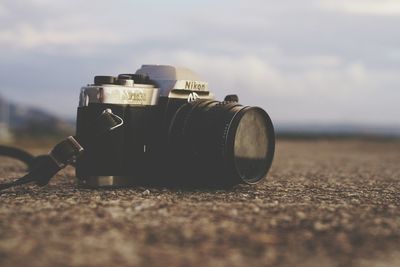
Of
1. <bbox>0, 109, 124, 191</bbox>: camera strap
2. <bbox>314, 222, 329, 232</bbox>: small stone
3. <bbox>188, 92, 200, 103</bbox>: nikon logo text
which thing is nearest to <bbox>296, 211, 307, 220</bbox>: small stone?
<bbox>314, 222, 329, 232</bbox>: small stone

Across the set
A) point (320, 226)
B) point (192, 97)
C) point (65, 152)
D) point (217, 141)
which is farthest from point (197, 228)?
point (192, 97)

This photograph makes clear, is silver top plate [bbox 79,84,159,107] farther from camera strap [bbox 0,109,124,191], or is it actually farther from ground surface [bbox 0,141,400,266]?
ground surface [bbox 0,141,400,266]

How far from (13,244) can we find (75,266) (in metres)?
0.48

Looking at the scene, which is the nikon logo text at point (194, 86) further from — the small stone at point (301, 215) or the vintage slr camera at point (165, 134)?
the small stone at point (301, 215)

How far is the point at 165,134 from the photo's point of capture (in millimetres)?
4547

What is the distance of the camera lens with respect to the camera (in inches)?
171

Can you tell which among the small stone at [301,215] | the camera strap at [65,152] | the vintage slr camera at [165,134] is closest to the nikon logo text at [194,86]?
the vintage slr camera at [165,134]

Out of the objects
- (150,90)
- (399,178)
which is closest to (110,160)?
(150,90)

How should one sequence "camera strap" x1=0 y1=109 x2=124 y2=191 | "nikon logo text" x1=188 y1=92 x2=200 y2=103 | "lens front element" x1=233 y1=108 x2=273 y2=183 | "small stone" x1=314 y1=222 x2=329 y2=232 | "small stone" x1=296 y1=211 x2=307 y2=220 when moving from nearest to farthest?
1. "small stone" x1=314 y1=222 x2=329 y2=232
2. "small stone" x1=296 y1=211 x2=307 y2=220
3. "camera strap" x1=0 y1=109 x2=124 y2=191
4. "lens front element" x1=233 y1=108 x2=273 y2=183
5. "nikon logo text" x1=188 y1=92 x2=200 y2=103

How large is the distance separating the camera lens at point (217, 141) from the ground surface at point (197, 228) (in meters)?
Answer: 0.17

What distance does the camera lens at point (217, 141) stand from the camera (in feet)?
14.2

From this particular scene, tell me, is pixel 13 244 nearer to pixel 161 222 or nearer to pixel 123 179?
pixel 161 222

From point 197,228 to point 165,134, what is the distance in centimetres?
162

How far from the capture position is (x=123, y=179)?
4.57 metres
